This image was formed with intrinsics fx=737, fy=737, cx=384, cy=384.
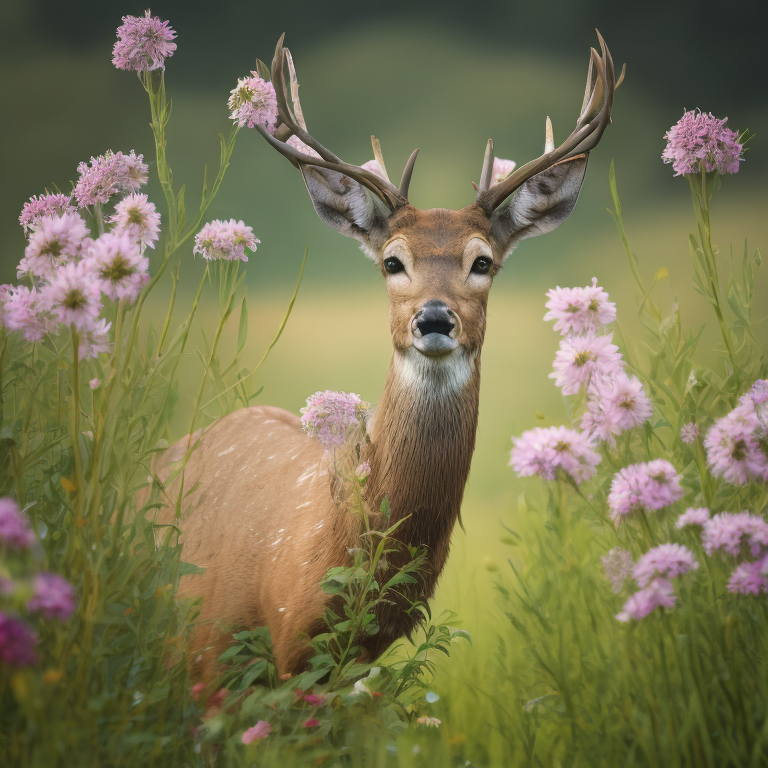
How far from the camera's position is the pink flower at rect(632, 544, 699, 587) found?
140 cm

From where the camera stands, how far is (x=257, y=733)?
1.54m

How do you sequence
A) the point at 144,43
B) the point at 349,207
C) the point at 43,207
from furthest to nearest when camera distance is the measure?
the point at 349,207 → the point at 43,207 → the point at 144,43

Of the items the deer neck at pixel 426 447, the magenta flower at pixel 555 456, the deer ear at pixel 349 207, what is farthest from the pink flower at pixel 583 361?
the deer ear at pixel 349 207

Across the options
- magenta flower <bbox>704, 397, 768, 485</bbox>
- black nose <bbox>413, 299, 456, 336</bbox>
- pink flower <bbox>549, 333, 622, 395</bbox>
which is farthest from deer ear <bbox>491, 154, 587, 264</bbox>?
magenta flower <bbox>704, 397, 768, 485</bbox>

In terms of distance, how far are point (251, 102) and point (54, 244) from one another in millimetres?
949

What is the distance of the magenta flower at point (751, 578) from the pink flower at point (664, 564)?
10 centimetres

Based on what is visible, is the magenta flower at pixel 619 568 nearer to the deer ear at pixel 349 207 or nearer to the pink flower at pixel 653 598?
the pink flower at pixel 653 598

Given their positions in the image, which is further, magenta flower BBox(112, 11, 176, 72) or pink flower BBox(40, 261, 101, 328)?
magenta flower BBox(112, 11, 176, 72)

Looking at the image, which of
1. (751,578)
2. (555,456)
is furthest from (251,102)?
(751,578)

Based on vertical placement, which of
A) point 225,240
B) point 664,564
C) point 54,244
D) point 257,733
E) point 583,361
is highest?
point 225,240

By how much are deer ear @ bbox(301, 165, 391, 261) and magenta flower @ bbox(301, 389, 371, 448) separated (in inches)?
31.1

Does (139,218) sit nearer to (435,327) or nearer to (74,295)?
(74,295)

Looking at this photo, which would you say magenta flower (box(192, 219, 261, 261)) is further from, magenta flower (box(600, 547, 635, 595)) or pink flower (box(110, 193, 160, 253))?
magenta flower (box(600, 547, 635, 595))

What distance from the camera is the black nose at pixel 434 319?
7.19 ft
